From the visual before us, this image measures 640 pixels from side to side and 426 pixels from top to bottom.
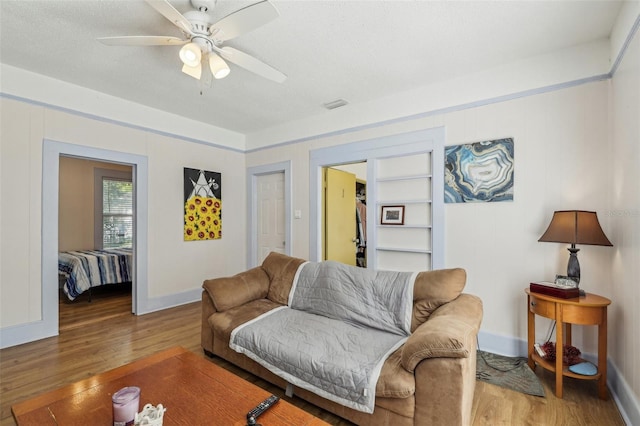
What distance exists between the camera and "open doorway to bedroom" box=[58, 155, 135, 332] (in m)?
3.98

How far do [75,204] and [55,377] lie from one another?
4.27m

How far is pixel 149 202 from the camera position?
3.82 metres

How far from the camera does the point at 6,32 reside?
88.9 inches

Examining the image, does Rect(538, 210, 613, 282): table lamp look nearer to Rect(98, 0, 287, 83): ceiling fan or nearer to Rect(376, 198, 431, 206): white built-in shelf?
Rect(376, 198, 431, 206): white built-in shelf

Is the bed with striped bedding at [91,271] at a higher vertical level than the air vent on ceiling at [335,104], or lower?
lower

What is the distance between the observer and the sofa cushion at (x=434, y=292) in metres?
2.10

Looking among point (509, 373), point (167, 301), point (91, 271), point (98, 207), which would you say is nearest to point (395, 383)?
point (509, 373)

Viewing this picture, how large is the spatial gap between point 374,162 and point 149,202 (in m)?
2.91

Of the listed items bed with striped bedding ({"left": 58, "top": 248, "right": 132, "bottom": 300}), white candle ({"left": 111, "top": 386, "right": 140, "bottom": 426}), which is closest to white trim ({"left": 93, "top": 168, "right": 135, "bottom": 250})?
bed with striped bedding ({"left": 58, "top": 248, "right": 132, "bottom": 300})

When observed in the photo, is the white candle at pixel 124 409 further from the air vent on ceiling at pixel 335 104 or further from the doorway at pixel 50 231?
the air vent on ceiling at pixel 335 104

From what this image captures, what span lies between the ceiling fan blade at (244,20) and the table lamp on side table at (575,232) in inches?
94.7

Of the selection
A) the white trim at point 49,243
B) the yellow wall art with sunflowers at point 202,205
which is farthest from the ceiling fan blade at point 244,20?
the yellow wall art with sunflowers at point 202,205

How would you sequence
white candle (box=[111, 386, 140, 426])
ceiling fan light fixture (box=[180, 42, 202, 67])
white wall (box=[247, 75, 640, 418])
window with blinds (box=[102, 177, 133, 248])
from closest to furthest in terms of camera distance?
white candle (box=[111, 386, 140, 426]), ceiling fan light fixture (box=[180, 42, 202, 67]), white wall (box=[247, 75, 640, 418]), window with blinds (box=[102, 177, 133, 248])

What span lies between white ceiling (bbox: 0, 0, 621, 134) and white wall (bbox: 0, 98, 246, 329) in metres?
0.51
